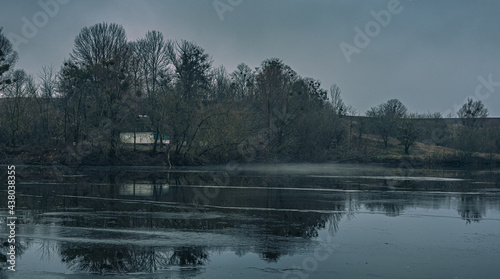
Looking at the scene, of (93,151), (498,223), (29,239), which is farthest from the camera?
(93,151)

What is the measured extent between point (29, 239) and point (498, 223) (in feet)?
46.0

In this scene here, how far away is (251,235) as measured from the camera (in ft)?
43.7

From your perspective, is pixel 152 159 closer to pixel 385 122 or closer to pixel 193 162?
pixel 193 162

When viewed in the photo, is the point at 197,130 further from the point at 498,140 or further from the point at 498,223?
the point at 498,140

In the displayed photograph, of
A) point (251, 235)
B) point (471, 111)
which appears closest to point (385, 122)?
point (471, 111)

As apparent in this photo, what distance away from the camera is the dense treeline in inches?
2025

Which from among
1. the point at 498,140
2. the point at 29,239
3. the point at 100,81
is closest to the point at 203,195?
the point at 29,239

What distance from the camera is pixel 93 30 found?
5734cm

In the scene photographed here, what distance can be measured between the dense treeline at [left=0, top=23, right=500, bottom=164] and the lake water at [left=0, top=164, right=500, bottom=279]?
2821 centimetres

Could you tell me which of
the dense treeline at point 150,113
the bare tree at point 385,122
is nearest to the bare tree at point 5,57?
the dense treeline at point 150,113

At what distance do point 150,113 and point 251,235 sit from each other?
4019cm

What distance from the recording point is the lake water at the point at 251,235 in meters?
9.95

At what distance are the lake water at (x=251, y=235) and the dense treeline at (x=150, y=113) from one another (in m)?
28.2

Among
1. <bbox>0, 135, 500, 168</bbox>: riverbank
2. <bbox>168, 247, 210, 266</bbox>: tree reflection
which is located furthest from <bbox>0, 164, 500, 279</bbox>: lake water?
<bbox>0, 135, 500, 168</bbox>: riverbank
